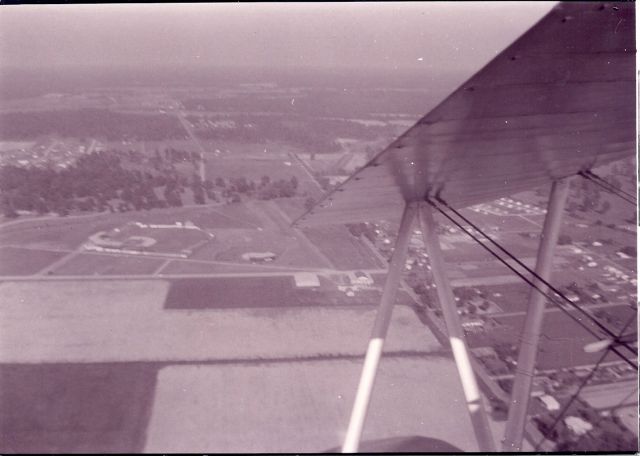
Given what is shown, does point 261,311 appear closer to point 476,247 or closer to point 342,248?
point 342,248

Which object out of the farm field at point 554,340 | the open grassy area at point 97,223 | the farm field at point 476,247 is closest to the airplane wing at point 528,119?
the farm field at point 554,340

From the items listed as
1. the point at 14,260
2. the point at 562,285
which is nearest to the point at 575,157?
the point at 562,285

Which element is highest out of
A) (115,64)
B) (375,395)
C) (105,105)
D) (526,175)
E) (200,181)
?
(115,64)

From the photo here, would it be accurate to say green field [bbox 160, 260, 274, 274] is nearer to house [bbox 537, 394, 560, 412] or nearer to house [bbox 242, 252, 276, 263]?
house [bbox 242, 252, 276, 263]

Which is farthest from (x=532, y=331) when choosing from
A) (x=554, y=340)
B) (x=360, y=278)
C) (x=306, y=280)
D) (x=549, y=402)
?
(x=360, y=278)

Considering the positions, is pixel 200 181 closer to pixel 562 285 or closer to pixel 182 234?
pixel 182 234

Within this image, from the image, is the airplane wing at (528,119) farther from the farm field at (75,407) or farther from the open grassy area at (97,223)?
the open grassy area at (97,223)
